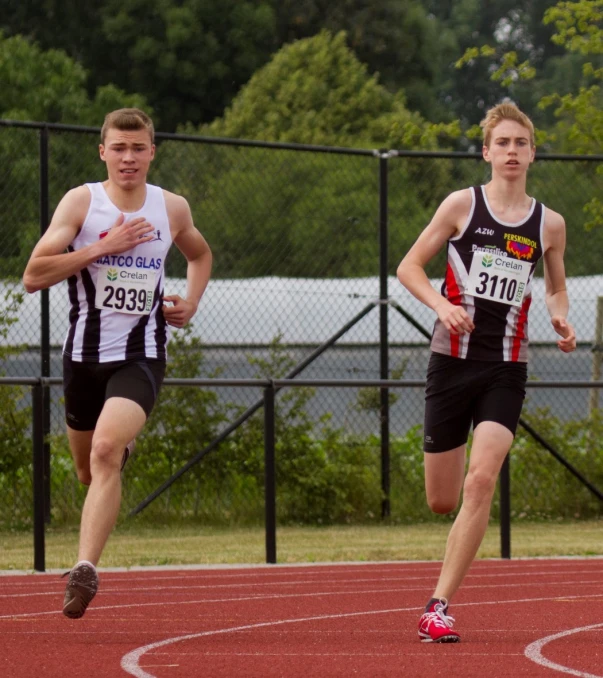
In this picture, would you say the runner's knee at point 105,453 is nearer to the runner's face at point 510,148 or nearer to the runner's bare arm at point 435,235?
the runner's bare arm at point 435,235

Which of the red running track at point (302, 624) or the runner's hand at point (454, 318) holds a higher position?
the runner's hand at point (454, 318)

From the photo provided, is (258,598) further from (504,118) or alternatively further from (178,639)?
(504,118)

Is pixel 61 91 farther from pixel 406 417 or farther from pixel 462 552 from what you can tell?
pixel 462 552

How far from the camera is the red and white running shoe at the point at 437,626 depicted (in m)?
5.87

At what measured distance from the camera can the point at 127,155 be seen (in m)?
6.59

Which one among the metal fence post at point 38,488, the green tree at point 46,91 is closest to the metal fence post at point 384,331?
the metal fence post at point 38,488

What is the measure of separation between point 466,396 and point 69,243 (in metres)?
1.78

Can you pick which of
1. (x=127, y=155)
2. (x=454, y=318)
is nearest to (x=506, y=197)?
(x=454, y=318)

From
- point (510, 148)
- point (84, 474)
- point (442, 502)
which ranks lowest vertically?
point (442, 502)

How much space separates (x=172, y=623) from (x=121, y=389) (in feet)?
3.52

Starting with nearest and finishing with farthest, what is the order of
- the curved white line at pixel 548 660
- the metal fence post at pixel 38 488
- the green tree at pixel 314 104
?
the curved white line at pixel 548 660 < the metal fence post at pixel 38 488 < the green tree at pixel 314 104

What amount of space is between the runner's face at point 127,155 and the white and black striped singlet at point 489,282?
4.49ft

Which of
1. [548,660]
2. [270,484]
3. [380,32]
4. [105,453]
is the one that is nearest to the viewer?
[548,660]

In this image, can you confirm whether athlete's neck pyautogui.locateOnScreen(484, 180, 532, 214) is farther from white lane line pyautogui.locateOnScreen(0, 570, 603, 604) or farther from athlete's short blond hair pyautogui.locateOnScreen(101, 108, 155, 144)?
white lane line pyautogui.locateOnScreen(0, 570, 603, 604)
